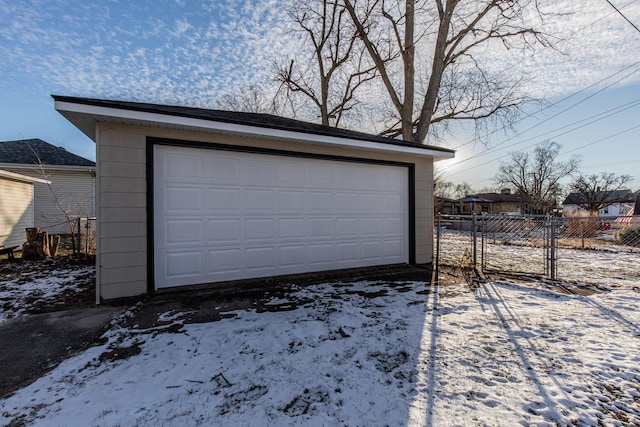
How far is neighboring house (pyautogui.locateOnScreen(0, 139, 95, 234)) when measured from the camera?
12406 mm

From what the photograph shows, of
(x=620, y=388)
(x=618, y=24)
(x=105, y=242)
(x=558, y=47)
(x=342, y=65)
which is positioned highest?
Result: (x=342, y=65)

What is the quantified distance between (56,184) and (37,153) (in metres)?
1.90

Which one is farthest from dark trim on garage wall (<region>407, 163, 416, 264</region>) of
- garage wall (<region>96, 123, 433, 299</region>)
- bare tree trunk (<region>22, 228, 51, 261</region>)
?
bare tree trunk (<region>22, 228, 51, 261</region>)

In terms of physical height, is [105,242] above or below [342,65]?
below

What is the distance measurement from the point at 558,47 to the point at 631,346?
37.4 feet

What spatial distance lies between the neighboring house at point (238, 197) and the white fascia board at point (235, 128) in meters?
0.01

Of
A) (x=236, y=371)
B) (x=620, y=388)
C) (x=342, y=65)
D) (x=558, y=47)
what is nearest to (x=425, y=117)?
(x=558, y=47)

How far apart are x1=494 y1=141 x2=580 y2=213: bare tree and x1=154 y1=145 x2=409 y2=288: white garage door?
31502mm

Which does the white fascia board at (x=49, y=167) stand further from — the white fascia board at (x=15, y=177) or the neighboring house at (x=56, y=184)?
the white fascia board at (x=15, y=177)

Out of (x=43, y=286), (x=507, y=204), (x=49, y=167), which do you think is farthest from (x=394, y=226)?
(x=507, y=204)

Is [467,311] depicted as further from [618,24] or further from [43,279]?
[618,24]

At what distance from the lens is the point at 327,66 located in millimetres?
14836

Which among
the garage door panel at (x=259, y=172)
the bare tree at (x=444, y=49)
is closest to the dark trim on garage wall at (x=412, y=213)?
the garage door panel at (x=259, y=172)

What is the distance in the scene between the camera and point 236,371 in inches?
92.7
